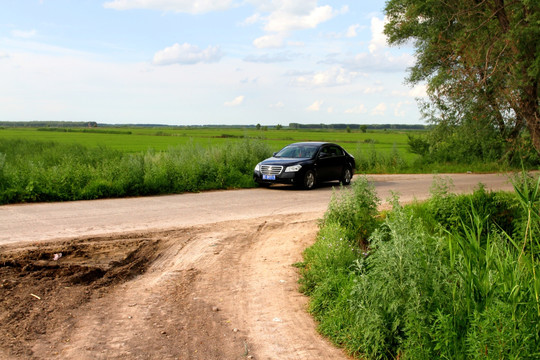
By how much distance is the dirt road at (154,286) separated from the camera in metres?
4.95

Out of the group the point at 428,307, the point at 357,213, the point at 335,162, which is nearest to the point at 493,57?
Result: the point at 335,162


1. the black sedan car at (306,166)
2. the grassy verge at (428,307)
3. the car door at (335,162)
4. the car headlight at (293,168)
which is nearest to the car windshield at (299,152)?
the black sedan car at (306,166)

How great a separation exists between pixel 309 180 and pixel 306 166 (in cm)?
52

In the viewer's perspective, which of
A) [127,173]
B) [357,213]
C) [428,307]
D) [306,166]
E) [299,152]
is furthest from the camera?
[299,152]

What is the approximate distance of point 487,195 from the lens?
12.1 metres

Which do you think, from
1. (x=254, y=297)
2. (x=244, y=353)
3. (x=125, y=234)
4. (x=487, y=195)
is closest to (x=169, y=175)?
(x=125, y=234)

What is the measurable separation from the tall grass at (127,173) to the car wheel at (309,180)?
6.91 ft

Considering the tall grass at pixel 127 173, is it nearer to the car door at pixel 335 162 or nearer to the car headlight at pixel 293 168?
the car headlight at pixel 293 168

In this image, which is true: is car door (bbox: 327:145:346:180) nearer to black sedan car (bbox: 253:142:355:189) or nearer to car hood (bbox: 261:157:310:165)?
black sedan car (bbox: 253:142:355:189)

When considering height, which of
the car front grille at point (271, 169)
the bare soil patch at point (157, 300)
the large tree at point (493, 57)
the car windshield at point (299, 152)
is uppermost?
the large tree at point (493, 57)

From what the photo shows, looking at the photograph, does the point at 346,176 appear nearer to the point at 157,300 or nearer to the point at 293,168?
the point at 293,168

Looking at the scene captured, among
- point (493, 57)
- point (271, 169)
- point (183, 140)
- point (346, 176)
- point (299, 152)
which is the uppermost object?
point (493, 57)

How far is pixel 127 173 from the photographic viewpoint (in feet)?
52.3

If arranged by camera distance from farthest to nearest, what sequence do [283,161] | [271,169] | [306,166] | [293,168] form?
[283,161]
[306,166]
[271,169]
[293,168]
